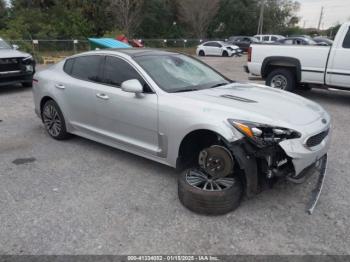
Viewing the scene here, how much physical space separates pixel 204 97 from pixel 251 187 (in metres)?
1.13

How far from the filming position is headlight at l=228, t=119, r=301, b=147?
3132mm

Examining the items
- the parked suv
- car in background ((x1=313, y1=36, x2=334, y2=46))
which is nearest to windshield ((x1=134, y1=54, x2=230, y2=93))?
the parked suv

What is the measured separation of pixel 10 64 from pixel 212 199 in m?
8.67

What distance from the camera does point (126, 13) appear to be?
32812mm

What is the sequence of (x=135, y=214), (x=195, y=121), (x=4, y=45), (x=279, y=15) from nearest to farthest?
(x=135, y=214)
(x=195, y=121)
(x=4, y=45)
(x=279, y=15)

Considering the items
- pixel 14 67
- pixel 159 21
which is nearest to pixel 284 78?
pixel 14 67

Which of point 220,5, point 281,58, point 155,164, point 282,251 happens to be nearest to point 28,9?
point 220,5

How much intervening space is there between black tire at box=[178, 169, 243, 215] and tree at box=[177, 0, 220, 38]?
40.8 meters

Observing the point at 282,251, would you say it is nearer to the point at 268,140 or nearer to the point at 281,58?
the point at 268,140

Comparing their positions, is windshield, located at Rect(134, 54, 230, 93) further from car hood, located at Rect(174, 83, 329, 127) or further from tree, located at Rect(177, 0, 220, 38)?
tree, located at Rect(177, 0, 220, 38)

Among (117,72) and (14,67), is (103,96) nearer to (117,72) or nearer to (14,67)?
(117,72)

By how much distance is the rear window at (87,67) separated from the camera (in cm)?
478

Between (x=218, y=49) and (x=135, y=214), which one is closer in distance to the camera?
(x=135, y=214)

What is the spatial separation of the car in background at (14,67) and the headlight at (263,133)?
853 centimetres
